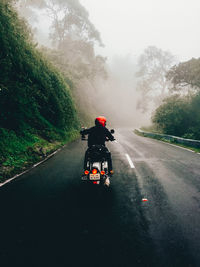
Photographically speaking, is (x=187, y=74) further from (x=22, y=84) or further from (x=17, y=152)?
(x=17, y=152)

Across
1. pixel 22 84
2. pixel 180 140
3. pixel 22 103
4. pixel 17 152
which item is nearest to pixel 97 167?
pixel 17 152

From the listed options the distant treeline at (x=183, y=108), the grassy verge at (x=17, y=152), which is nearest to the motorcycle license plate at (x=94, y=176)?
the grassy verge at (x=17, y=152)

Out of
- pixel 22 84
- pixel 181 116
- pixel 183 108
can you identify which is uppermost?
pixel 22 84

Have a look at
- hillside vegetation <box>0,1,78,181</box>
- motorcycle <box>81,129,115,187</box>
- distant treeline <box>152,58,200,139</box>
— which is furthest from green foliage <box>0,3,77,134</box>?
distant treeline <box>152,58,200,139</box>

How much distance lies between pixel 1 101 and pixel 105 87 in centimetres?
7562

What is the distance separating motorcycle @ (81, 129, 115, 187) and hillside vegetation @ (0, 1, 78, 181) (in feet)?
10.1

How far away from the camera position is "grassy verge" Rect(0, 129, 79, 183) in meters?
6.98

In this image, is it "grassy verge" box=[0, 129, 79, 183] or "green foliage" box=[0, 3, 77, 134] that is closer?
"grassy verge" box=[0, 129, 79, 183]

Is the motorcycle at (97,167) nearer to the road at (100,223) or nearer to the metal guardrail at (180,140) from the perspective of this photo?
the road at (100,223)

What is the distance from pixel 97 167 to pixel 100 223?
1.43m

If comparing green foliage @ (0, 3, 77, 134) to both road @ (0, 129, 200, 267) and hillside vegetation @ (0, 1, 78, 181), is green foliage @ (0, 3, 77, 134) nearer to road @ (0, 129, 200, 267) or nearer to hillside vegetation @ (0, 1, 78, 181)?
hillside vegetation @ (0, 1, 78, 181)

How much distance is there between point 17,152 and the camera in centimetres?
830

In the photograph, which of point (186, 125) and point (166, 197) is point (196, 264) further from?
point (186, 125)

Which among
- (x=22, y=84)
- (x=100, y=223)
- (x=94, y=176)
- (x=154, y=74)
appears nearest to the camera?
(x=100, y=223)
